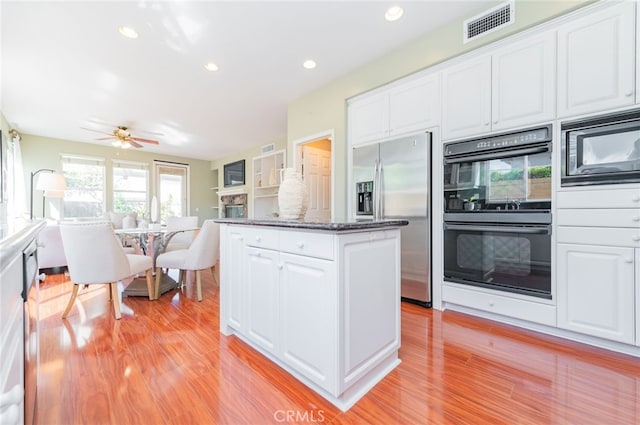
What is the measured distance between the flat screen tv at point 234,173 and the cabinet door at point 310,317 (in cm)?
650

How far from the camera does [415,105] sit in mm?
2834

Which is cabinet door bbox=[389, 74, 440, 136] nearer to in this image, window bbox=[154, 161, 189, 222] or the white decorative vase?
the white decorative vase

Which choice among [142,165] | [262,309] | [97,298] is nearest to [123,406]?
[262,309]

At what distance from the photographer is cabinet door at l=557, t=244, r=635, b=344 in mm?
1758

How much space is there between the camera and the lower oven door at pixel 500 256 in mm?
2080

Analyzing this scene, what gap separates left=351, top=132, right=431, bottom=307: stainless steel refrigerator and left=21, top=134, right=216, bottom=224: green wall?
273 inches

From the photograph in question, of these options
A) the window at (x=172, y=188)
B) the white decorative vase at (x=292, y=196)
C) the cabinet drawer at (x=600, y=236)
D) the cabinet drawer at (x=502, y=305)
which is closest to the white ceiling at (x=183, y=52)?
the white decorative vase at (x=292, y=196)

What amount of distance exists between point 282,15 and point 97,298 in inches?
139

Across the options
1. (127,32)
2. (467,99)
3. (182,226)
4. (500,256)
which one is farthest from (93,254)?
(467,99)

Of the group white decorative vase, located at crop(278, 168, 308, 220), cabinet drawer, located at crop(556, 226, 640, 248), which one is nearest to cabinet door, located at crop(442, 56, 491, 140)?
cabinet drawer, located at crop(556, 226, 640, 248)

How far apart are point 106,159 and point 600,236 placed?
9.01 meters

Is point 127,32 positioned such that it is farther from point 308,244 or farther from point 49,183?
point 49,183

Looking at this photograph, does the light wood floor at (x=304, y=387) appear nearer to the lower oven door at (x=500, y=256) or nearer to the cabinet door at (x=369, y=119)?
the lower oven door at (x=500, y=256)

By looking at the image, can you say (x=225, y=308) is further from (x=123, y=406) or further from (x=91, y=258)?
(x=91, y=258)
